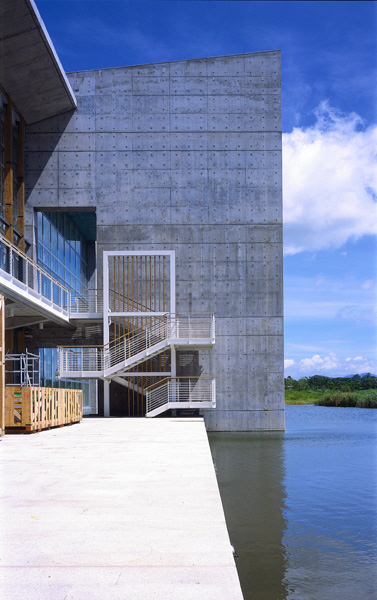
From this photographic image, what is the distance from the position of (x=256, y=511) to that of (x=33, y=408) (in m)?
7.64

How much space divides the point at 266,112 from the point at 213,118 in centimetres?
228

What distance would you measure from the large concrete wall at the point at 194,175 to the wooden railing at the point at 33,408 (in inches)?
361

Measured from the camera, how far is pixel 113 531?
4.79 m

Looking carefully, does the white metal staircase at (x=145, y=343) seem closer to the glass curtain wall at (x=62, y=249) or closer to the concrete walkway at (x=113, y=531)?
the glass curtain wall at (x=62, y=249)

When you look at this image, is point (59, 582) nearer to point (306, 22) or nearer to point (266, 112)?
point (306, 22)

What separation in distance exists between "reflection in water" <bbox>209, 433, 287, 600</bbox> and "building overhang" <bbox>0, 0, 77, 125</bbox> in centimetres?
1544

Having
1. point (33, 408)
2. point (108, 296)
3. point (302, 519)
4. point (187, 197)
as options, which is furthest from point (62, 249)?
point (302, 519)

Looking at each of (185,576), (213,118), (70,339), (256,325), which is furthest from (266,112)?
(185,576)

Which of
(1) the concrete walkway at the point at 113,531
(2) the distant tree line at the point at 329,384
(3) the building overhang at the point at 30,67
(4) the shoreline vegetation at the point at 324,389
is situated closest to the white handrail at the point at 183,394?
(3) the building overhang at the point at 30,67

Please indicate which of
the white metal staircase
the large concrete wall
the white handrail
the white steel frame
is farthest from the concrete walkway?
the large concrete wall

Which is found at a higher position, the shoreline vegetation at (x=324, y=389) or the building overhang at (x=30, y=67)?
the building overhang at (x=30, y=67)

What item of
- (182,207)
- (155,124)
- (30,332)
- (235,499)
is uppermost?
(155,124)

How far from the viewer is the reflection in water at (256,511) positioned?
6.40 metres

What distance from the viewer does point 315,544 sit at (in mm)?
7871
